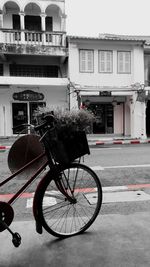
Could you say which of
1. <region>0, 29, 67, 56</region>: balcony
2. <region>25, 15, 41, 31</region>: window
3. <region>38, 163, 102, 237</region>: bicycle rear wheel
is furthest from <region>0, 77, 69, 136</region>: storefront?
<region>38, 163, 102, 237</region>: bicycle rear wheel

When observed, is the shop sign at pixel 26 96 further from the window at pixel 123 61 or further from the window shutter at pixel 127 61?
the window shutter at pixel 127 61

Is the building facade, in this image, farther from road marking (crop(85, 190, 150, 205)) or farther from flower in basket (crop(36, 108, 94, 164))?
flower in basket (crop(36, 108, 94, 164))

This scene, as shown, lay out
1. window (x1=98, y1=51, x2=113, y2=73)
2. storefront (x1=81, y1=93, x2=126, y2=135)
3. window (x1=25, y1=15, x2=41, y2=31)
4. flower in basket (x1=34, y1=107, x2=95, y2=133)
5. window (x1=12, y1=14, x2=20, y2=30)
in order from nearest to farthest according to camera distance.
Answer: flower in basket (x1=34, y1=107, x2=95, y2=133) → window (x1=98, y1=51, x2=113, y2=73) → storefront (x1=81, y1=93, x2=126, y2=135) → window (x1=12, y1=14, x2=20, y2=30) → window (x1=25, y1=15, x2=41, y2=31)

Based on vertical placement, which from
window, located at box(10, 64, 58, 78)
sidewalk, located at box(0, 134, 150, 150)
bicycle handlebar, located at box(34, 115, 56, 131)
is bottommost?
sidewalk, located at box(0, 134, 150, 150)

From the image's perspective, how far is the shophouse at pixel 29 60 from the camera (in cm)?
1752

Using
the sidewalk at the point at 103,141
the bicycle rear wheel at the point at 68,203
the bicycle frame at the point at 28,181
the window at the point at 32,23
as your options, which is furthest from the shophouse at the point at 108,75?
the bicycle frame at the point at 28,181

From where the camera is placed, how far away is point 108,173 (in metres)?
6.62

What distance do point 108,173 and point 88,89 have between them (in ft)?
38.7

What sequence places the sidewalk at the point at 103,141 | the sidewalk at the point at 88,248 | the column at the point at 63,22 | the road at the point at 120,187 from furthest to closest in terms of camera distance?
the column at the point at 63,22 → the sidewalk at the point at 103,141 → the road at the point at 120,187 → the sidewalk at the point at 88,248

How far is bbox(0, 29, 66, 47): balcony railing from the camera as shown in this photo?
1794 cm

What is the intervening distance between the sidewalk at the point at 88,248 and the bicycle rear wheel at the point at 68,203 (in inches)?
4.9

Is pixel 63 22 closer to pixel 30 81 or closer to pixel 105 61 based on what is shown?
pixel 105 61

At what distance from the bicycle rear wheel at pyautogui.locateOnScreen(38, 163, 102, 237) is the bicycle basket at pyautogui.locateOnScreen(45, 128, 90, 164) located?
0.51ft

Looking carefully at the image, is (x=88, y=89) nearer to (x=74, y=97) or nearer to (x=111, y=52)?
(x=74, y=97)
